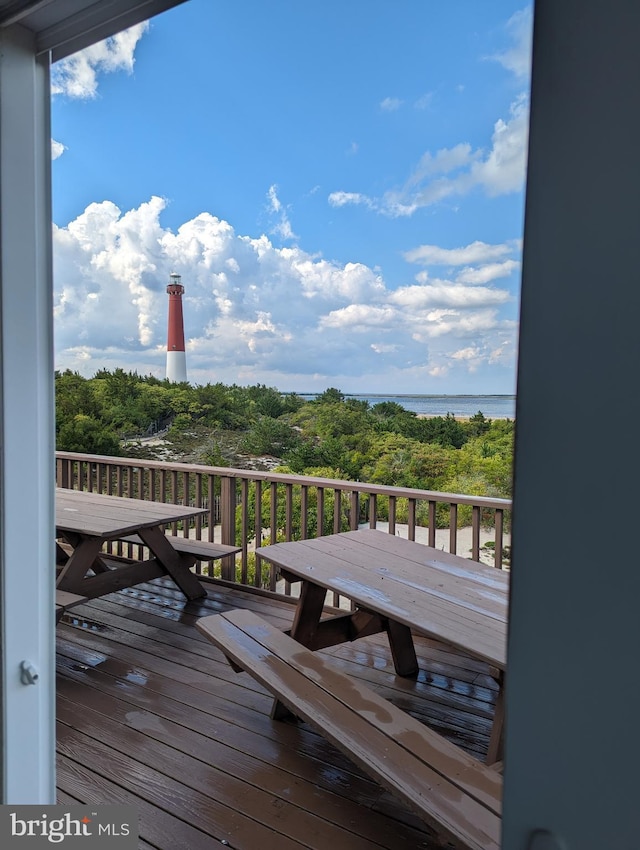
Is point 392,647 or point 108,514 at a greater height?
point 108,514

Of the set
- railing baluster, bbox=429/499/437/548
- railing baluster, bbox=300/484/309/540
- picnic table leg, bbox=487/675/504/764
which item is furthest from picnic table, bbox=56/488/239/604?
picnic table leg, bbox=487/675/504/764

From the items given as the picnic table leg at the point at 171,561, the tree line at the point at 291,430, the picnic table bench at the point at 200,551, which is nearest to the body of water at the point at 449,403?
the tree line at the point at 291,430

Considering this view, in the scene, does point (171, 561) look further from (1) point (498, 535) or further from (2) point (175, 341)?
(2) point (175, 341)

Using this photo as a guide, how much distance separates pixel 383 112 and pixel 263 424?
607 centimetres

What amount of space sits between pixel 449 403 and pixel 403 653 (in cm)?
742

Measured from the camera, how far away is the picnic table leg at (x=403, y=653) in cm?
264

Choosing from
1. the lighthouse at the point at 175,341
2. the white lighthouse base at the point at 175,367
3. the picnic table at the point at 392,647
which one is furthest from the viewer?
the white lighthouse base at the point at 175,367

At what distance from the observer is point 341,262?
10.9 metres

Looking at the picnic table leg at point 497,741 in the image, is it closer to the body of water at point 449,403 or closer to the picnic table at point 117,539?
the picnic table at point 117,539

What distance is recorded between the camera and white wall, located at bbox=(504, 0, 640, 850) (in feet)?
1.30

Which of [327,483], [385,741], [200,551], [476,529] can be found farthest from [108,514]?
[385,741]

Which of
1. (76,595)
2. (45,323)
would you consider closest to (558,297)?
(45,323)

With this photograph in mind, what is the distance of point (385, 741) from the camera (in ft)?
4.90

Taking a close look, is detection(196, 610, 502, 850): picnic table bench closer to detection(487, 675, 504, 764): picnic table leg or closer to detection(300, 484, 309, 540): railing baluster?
detection(487, 675, 504, 764): picnic table leg
